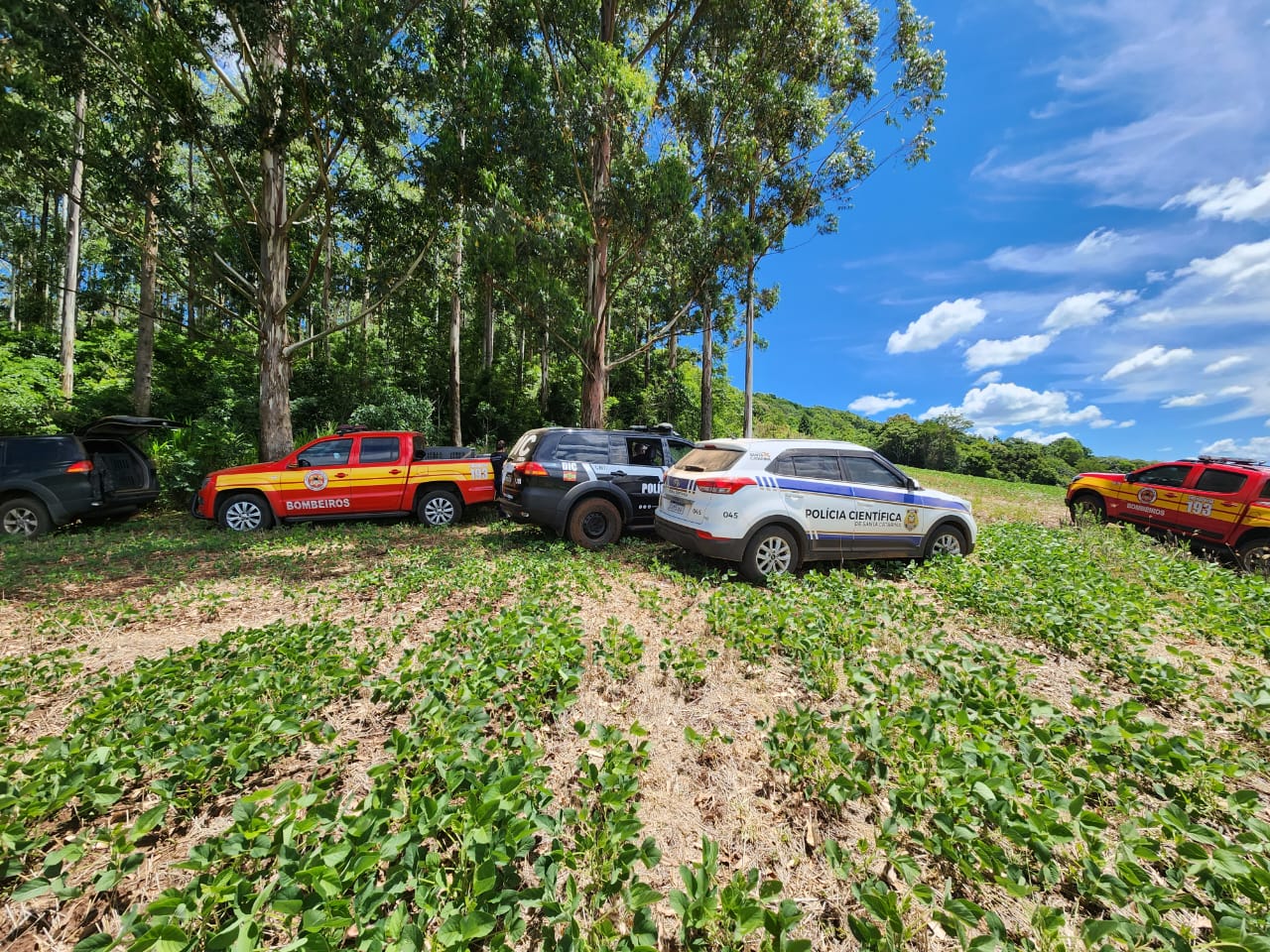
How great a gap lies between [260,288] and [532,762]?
451 inches

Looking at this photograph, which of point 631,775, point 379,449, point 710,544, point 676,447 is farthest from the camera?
point 379,449

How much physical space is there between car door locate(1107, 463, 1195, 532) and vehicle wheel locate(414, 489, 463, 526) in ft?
40.0

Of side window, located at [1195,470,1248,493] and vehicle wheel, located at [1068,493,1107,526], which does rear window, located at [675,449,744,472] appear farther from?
side window, located at [1195,470,1248,493]

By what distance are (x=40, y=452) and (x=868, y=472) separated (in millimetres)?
12161

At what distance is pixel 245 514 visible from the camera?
771cm

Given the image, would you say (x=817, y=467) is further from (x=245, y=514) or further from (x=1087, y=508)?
(x=245, y=514)

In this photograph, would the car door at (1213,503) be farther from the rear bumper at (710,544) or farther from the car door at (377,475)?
the car door at (377,475)

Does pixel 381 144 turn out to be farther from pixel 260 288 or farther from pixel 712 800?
pixel 712 800

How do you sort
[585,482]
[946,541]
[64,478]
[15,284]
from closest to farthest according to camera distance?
[946,541]
[585,482]
[64,478]
[15,284]

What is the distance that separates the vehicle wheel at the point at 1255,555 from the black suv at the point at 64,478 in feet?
54.9

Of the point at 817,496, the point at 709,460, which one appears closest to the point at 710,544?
the point at 709,460

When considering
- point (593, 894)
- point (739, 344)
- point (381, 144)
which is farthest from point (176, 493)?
point (739, 344)

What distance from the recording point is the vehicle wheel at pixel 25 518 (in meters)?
7.02

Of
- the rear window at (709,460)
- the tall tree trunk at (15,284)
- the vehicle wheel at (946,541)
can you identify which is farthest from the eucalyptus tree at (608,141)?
the tall tree trunk at (15,284)
